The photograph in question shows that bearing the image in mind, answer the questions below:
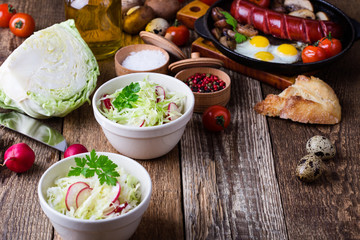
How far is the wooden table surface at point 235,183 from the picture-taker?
8.57ft

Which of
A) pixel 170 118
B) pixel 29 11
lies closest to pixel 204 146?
pixel 170 118

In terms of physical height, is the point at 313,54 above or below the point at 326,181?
above

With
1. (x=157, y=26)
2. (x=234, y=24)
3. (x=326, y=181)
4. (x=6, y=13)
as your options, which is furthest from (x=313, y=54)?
(x=6, y=13)

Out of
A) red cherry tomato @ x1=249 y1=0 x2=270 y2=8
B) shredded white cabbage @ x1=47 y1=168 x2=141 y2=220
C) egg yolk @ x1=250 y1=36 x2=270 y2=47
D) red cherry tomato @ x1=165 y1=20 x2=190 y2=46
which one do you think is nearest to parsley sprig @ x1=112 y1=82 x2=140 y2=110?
shredded white cabbage @ x1=47 y1=168 x2=141 y2=220

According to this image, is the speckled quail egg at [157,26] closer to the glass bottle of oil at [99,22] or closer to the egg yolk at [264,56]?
the glass bottle of oil at [99,22]

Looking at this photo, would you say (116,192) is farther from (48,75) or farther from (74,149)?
(48,75)

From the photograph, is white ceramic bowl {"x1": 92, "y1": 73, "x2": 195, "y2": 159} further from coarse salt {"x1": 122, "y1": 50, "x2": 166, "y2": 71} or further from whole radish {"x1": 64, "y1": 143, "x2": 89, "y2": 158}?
coarse salt {"x1": 122, "y1": 50, "x2": 166, "y2": 71}

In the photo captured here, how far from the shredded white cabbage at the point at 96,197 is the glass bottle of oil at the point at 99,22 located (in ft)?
6.24

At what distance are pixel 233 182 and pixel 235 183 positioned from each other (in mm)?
14

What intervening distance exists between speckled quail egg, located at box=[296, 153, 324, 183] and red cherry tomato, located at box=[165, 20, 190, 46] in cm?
183

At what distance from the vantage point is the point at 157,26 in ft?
14.4

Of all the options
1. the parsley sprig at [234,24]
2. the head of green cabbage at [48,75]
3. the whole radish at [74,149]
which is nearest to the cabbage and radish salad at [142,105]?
the whole radish at [74,149]

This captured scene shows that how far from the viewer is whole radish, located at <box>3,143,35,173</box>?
2.83 m

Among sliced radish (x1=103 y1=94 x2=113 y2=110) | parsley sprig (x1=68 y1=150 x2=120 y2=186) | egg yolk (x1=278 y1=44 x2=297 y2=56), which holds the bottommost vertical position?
egg yolk (x1=278 y1=44 x2=297 y2=56)
